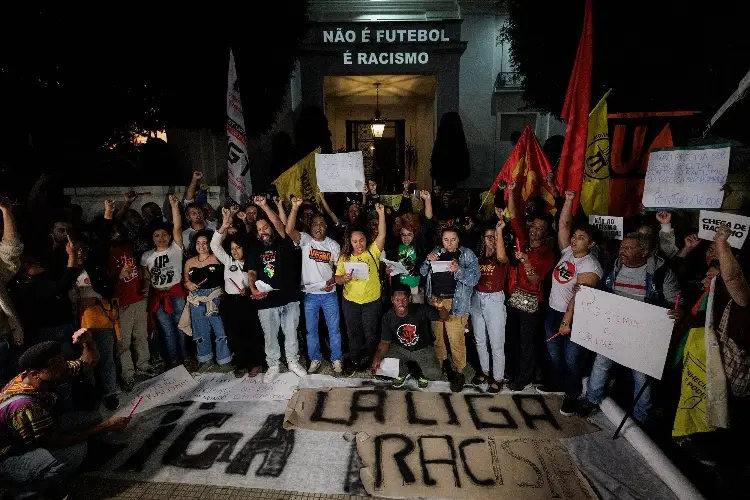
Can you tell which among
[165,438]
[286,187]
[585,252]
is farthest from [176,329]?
[585,252]

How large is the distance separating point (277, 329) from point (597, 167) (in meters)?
4.47

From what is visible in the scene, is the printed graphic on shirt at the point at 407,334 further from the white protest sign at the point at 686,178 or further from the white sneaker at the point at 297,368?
the white protest sign at the point at 686,178

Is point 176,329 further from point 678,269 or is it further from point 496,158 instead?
point 496,158

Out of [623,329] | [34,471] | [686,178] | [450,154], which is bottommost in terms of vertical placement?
[34,471]

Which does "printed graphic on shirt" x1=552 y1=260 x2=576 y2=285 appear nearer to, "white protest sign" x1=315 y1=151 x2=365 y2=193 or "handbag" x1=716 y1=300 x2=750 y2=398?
"handbag" x1=716 y1=300 x2=750 y2=398

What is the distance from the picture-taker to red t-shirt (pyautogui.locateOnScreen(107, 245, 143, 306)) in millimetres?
4852

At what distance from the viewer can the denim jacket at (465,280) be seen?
15.4ft

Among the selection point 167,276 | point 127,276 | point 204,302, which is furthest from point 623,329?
point 127,276

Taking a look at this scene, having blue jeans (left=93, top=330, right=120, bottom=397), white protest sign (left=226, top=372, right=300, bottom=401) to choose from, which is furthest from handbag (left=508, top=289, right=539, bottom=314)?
blue jeans (left=93, top=330, right=120, bottom=397)

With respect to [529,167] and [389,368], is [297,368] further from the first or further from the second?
[529,167]

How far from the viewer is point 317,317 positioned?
5.32m

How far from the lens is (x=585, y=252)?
4.22 m

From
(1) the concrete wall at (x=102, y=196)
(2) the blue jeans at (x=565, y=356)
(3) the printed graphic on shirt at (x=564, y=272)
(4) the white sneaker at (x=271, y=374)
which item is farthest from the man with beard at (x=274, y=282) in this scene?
(1) the concrete wall at (x=102, y=196)

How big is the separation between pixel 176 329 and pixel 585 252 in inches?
197
